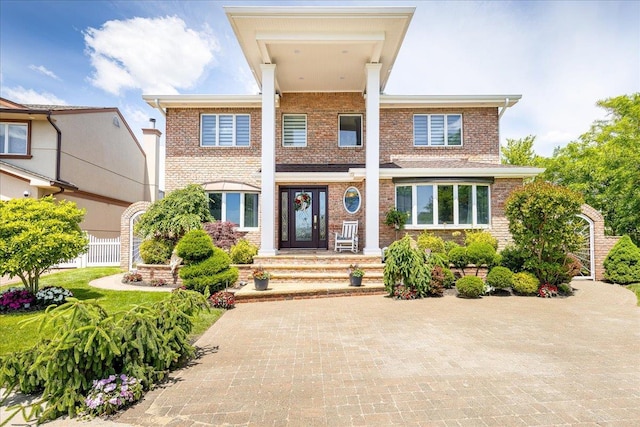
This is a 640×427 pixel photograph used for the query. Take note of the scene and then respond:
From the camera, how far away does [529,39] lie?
1237cm

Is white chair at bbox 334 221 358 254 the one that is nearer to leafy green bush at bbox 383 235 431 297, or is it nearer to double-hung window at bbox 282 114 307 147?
leafy green bush at bbox 383 235 431 297

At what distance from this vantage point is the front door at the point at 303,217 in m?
12.9

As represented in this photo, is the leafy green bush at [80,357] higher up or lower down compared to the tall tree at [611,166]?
lower down

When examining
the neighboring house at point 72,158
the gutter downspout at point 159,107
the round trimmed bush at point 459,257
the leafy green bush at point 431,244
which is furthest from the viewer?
the neighboring house at point 72,158

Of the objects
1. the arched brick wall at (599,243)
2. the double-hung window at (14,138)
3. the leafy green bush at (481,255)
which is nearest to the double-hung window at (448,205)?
the leafy green bush at (481,255)

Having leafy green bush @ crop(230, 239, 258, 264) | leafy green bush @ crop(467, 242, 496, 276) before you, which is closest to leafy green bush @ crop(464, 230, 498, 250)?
leafy green bush @ crop(467, 242, 496, 276)

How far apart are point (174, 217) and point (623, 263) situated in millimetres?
14564

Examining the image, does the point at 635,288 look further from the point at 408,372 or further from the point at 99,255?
the point at 99,255

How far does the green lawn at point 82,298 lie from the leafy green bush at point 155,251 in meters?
1.72

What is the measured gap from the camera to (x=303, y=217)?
1294cm

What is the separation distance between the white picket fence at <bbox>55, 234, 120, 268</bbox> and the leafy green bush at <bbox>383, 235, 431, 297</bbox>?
37.2 feet

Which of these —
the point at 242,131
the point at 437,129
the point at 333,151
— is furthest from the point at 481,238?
the point at 242,131

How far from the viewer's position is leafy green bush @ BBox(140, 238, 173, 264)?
34.0 ft

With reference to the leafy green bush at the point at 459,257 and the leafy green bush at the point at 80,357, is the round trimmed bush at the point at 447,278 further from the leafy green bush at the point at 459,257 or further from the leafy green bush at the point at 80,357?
the leafy green bush at the point at 80,357
